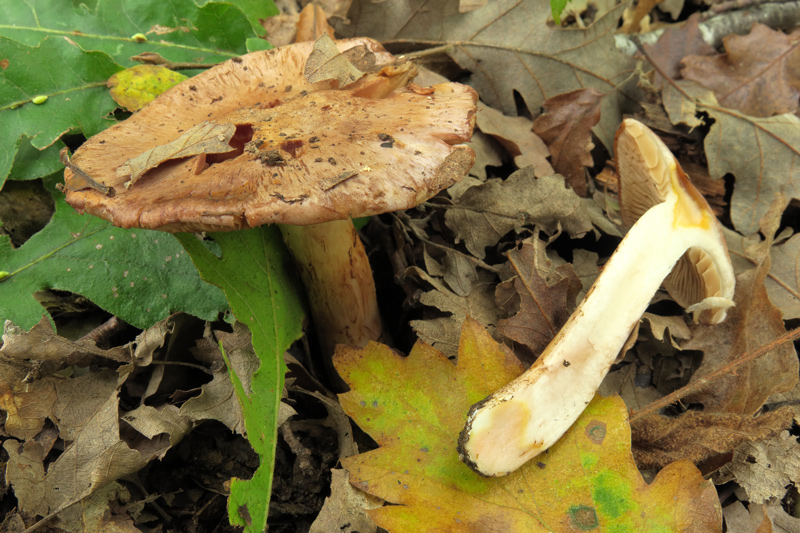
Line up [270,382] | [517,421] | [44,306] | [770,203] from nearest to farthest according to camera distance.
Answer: [517,421]
[270,382]
[44,306]
[770,203]

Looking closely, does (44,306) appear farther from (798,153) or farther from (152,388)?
(798,153)

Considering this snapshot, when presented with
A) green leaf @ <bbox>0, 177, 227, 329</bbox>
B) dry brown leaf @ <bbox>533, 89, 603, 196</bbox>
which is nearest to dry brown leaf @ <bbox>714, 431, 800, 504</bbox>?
dry brown leaf @ <bbox>533, 89, 603, 196</bbox>

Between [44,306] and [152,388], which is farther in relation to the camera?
[44,306]

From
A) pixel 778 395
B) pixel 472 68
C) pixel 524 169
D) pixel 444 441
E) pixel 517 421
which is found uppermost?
pixel 472 68

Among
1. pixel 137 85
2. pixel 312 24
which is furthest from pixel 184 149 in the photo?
pixel 312 24

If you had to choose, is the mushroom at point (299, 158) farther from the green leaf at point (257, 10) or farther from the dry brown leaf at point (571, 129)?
the dry brown leaf at point (571, 129)

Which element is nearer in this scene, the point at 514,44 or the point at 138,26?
the point at 138,26

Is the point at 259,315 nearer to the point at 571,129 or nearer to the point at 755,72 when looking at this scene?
the point at 571,129

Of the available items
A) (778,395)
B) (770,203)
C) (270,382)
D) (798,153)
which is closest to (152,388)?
(270,382)
